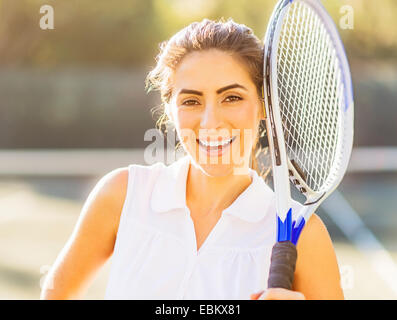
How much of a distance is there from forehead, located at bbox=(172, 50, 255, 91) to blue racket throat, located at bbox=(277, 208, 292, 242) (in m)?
0.33

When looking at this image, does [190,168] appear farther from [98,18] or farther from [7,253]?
[98,18]

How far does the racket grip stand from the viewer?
1.49 meters

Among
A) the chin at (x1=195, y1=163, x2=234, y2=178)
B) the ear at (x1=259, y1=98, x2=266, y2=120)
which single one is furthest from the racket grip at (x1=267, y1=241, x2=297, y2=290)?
the ear at (x1=259, y1=98, x2=266, y2=120)

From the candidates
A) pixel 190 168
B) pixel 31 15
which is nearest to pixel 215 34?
pixel 190 168

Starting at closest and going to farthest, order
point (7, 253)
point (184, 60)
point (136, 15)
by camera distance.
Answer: point (184, 60) → point (7, 253) → point (136, 15)

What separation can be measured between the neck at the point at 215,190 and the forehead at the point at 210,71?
0.23 metres

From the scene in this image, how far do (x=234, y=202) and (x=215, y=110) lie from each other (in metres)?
0.23

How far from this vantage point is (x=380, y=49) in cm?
1229

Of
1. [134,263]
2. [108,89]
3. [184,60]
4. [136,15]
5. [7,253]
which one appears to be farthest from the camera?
[136,15]

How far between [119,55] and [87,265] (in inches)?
Answer: 444

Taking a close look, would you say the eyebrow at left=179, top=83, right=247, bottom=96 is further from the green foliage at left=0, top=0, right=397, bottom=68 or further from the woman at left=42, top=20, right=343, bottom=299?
the green foliage at left=0, top=0, right=397, bottom=68

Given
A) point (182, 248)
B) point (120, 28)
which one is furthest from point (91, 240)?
point (120, 28)

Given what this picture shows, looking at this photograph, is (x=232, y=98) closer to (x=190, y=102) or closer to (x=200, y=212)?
(x=190, y=102)

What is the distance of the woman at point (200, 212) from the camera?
1.61 meters
